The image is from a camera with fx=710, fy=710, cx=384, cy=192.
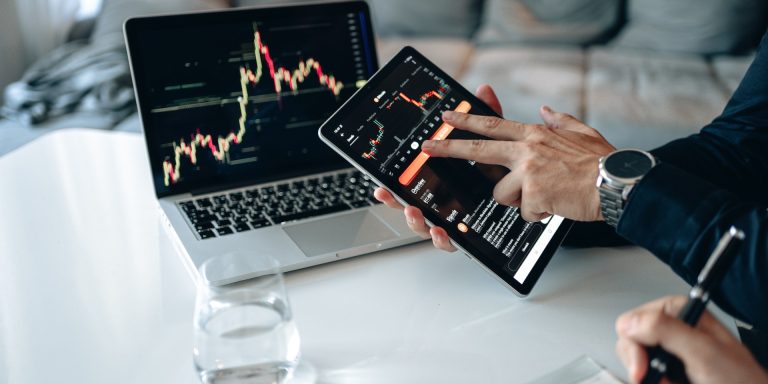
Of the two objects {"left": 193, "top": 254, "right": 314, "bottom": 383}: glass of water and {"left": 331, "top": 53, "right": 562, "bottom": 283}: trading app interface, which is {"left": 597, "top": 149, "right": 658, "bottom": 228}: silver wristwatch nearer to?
{"left": 331, "top": 53, "right": 562, "bottom": 283}: trading app interface

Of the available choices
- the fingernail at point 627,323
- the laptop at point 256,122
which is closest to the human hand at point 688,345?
the fingernail at point 627,323

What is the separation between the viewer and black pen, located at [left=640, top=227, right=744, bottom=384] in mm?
516

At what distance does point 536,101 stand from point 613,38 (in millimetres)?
712

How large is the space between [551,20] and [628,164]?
2089mm

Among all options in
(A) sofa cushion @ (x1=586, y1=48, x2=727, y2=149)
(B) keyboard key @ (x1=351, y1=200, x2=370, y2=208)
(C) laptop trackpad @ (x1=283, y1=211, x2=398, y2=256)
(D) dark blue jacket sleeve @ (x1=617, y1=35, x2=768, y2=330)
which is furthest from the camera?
(A) sofa cushion @ (x1=586, y1=48, x2=727, y2=149)

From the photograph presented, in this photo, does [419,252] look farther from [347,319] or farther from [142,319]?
[142,319]

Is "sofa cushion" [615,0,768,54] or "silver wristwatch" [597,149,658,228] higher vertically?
"silver wristwatch" [597,149,658,228]

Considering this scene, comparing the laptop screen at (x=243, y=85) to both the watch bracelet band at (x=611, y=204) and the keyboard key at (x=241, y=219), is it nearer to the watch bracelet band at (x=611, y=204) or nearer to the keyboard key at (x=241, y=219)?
the keyboard key at (x=241, y=219)

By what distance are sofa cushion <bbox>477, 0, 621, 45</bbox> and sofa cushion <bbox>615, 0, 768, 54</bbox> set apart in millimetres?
105

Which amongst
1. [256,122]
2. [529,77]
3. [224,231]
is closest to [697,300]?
[224,231]

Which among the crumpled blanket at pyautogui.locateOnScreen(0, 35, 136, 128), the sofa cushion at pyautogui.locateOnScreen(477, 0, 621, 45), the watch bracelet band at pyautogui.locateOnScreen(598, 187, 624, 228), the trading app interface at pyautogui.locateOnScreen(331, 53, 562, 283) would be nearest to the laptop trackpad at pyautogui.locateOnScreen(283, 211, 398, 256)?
the trading app interface at pyautogui.locateOnScreen(331, 53, 562, 283)

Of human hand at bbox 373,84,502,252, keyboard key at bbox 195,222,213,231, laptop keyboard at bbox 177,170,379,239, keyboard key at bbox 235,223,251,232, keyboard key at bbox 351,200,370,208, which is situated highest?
human hand at bbox 373,84,502,252

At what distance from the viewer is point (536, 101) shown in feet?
7.22

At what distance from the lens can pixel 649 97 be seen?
218 cm
